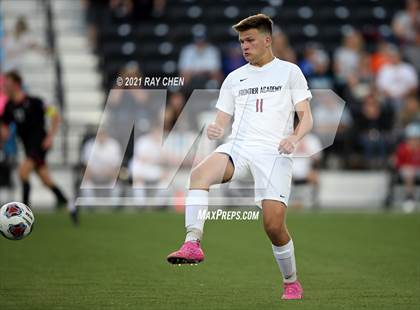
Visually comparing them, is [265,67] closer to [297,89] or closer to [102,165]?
[297,89]

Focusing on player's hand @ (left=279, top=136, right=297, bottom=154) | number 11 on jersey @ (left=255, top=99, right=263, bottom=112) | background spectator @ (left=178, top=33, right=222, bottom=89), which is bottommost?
background spectator @ (left=178, top=33, right=222, bottom=89)

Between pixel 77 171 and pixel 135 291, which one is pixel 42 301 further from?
pixel 77 171

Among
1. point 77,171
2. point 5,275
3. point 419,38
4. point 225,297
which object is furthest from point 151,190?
point 225,297

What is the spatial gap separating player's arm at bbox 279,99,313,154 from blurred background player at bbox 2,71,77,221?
8332mm

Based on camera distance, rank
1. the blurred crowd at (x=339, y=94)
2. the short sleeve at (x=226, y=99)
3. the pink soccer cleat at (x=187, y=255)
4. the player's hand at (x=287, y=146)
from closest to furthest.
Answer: the pink soccer cleat at (x=187, y=255) → the player's hand at (x=287, y=146) → the short sleeve at (x=226, y=99) → the blurred crowd at (x=339, y=94)

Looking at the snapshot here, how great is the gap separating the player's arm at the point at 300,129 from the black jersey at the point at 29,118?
8.43m

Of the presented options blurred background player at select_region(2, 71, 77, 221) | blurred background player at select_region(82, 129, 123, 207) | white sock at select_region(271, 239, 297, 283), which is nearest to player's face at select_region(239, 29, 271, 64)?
white sock at select_region(271, 239, 297, 283)

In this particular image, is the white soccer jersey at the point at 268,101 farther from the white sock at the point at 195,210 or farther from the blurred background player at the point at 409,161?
the blurred background player at the point at 409,161

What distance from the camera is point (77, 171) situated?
61.9ft

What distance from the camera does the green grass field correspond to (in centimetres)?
794

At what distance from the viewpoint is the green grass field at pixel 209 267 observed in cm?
794

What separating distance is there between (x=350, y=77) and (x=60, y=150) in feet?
19.5

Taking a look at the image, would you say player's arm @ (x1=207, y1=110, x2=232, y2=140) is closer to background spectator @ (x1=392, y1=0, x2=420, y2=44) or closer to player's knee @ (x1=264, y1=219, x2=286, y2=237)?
player's knee @ (x1=264, y1=219, x2=286, y2=237)

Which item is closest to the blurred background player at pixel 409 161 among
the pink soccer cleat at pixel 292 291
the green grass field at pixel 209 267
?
the green grass field at pixel 209 267
